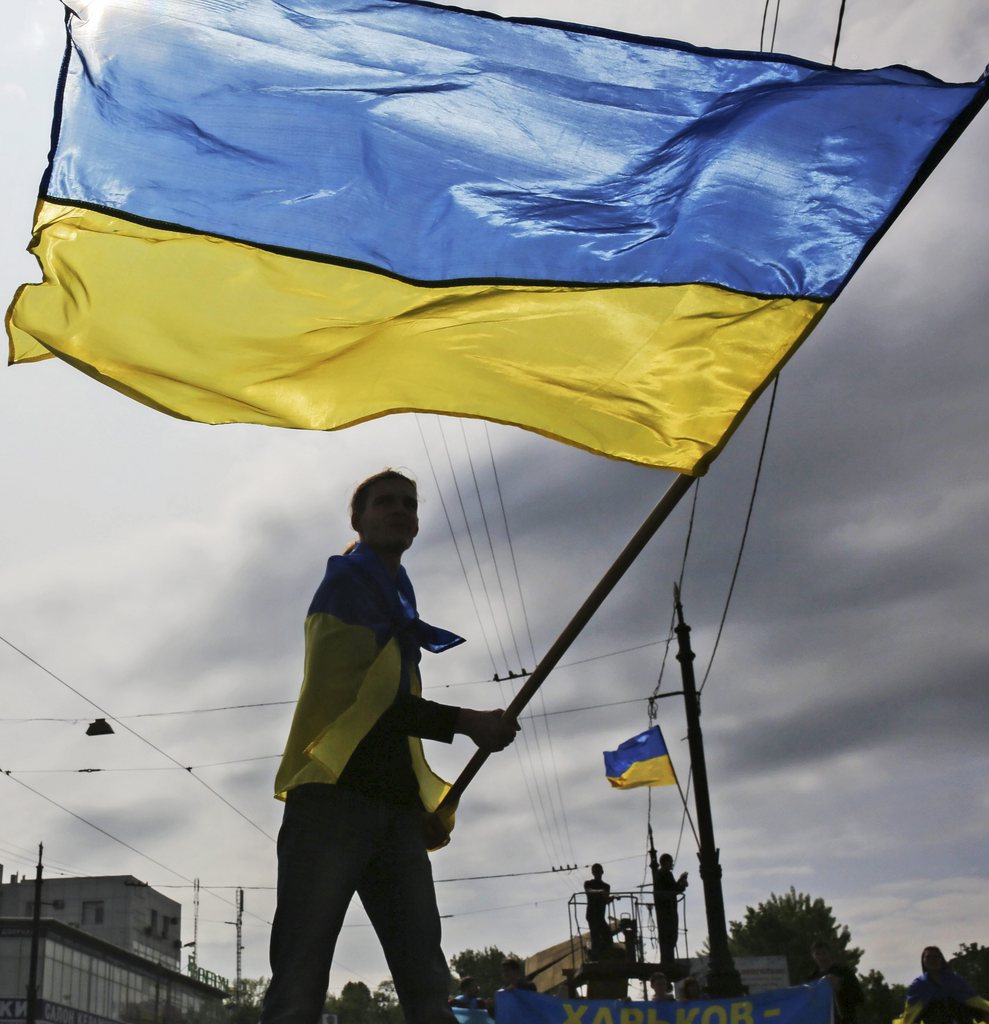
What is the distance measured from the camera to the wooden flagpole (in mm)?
3896

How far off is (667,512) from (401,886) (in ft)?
4.43

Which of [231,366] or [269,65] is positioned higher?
[269,65]

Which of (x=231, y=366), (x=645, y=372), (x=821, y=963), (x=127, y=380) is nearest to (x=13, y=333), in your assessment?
(x=127, y=380)

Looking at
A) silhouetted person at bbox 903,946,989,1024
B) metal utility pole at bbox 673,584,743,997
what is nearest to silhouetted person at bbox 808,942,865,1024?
silhouetted person at bbox 903,946,989,1024

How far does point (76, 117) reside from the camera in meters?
4.04

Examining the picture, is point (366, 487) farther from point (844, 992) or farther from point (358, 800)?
point (844, 992)

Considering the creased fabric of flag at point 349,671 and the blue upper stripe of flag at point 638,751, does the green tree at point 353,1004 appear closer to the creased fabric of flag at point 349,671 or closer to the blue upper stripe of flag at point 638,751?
the blue upper stripe of flag at point 638,751

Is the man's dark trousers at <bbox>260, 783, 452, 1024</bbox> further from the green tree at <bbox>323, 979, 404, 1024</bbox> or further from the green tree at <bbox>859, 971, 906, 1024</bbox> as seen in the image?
the green tree at <bbox>323, 979, 404, 1024</bbox>

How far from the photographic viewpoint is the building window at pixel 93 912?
10319 cm

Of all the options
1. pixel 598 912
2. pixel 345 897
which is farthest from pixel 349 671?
pixel 598 912

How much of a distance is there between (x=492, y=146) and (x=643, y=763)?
2342 cm

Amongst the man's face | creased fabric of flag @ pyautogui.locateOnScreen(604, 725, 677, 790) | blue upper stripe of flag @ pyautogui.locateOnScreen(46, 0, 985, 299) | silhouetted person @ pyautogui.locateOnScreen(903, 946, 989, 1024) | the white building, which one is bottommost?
silhouetted person @ pyautogui.locateOnScreen(903, 946, 989, 1024)

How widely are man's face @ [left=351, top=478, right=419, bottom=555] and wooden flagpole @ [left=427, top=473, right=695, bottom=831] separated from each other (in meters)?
0.62

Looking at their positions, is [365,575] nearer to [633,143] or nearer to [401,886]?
[401,886]
